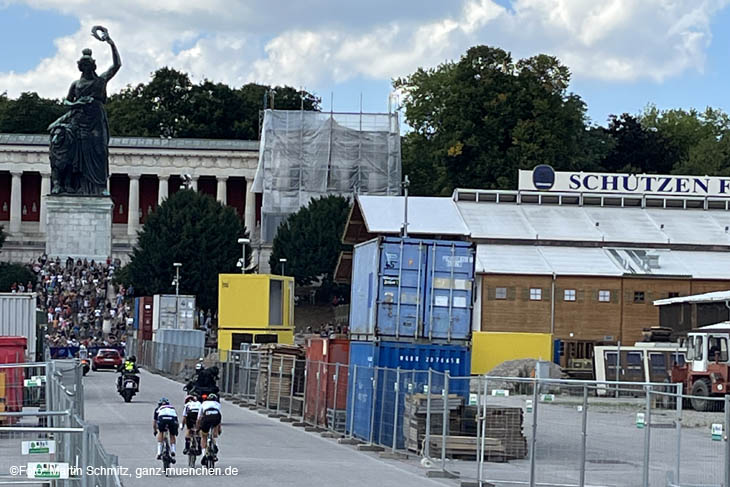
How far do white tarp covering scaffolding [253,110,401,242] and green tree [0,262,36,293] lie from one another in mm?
18628

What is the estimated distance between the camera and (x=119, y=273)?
4166 inches

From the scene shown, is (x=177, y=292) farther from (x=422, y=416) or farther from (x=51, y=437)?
(x=51, y=437)

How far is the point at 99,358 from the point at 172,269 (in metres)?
33.3

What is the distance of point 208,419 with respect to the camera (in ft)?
77.9

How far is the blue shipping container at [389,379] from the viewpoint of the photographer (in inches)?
1131

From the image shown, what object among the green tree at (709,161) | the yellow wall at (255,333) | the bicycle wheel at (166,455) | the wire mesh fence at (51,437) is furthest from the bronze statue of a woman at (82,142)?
the bicycle wheel at (166,455)

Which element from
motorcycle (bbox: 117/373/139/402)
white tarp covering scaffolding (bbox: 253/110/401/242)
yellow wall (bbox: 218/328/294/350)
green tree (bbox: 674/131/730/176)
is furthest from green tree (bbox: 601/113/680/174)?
motorcycle (bbox: 117/373/139/402)

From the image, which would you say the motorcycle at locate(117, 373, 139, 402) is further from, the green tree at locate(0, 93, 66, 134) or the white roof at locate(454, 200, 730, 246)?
the green tree at locate(0, 93, 66, 134)

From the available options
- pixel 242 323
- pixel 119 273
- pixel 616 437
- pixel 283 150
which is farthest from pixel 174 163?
pixel 616 437

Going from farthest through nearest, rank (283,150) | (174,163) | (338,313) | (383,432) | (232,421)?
(174,163), (283,150), (338,313), (232,421), (383,432)

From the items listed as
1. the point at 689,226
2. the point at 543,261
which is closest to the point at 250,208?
the point at 689,226

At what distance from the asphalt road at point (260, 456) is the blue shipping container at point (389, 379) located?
73 cm

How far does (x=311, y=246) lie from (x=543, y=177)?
2131cm

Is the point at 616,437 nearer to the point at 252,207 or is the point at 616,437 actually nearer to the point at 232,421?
the point at 232,421
